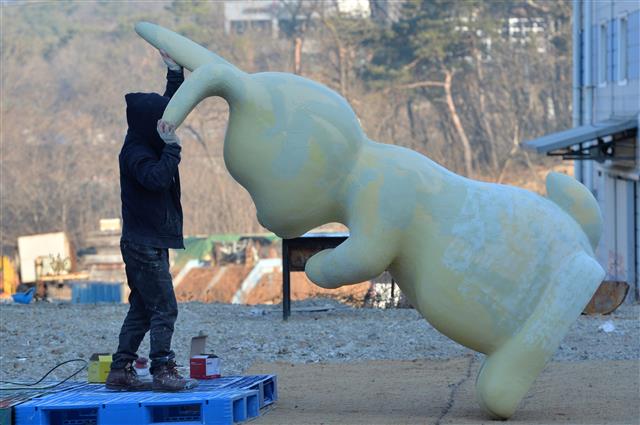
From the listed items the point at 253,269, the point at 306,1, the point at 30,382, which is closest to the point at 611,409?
the point at 30,382

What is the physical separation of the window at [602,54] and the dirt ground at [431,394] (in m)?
17.1

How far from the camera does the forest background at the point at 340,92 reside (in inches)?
1725

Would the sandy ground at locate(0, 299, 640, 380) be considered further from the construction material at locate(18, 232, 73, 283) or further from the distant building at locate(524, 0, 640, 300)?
the construction material at locate(18, 232, 73, 283)

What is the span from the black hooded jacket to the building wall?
15.6 meters

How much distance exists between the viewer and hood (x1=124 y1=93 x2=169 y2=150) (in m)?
7.13

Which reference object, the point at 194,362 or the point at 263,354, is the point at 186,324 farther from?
the point at 194,362

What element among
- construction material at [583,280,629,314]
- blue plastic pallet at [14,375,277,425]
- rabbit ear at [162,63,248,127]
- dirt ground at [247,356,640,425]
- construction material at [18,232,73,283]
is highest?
rabbit ear at [162,63,248,127]

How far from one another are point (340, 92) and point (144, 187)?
39.9 meters

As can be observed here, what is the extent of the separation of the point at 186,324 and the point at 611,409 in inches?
225

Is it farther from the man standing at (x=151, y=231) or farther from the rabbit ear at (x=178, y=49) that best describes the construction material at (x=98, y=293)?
the rabbit ear at (x=178, y=49)

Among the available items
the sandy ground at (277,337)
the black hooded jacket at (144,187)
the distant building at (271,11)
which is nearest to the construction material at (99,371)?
the black hooded jacket at (144,187)

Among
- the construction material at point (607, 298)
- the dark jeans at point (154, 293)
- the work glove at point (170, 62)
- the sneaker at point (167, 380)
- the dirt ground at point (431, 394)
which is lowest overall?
the construction material at point (607, 298)

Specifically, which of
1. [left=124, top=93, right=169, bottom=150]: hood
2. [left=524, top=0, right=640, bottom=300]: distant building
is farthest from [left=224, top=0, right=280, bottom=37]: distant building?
[left=124, top=93, right=169, bottom=150]: hood

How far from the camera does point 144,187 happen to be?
7.07m
